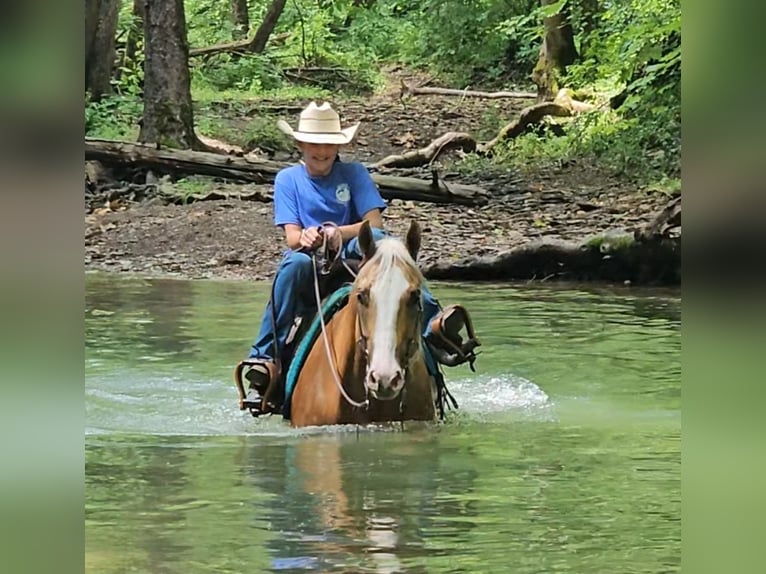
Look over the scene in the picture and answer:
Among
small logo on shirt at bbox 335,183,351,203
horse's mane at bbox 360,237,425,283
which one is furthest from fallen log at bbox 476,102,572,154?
horse's mane at bbox 360,237,425,283

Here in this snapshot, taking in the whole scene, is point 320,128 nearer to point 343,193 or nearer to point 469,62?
point 343,193

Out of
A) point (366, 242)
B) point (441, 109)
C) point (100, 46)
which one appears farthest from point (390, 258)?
point (100, 46)

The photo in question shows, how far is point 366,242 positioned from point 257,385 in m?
0.58

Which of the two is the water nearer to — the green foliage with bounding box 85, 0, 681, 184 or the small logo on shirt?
the small logo on shirt

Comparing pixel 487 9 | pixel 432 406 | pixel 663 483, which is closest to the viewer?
pixel 663 483

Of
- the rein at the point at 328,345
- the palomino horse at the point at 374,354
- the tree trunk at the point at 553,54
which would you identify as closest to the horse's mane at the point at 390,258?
the palomino horse at the point at 374,354

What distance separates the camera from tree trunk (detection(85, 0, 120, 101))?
3625mm

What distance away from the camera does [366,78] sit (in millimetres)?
3998

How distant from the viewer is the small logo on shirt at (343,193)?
3561mm

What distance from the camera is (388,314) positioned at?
3219 mm
